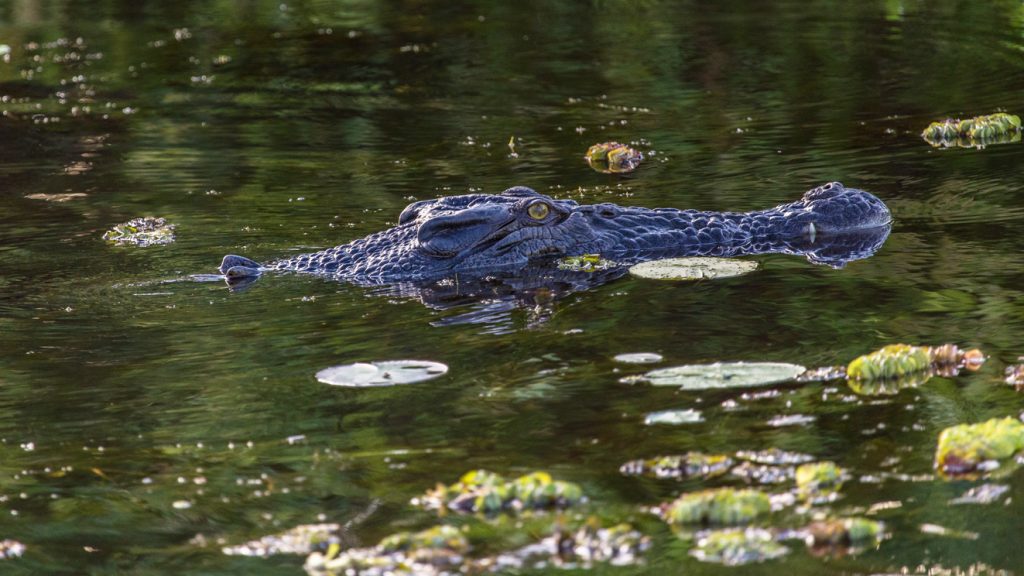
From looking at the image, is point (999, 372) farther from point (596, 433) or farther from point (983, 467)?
point (596, 433)

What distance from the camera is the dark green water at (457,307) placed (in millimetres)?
4449

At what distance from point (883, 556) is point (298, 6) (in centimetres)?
1897

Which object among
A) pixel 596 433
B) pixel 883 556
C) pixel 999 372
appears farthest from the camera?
pixel 999 372

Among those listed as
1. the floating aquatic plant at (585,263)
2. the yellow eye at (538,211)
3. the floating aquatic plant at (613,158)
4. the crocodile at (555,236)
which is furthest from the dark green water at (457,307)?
the yellow eye at (538,211)

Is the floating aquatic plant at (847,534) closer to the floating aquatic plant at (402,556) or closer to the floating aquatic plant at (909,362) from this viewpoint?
the floating aquatic plant at (402,556)

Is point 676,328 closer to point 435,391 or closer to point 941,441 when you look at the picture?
point 435,391

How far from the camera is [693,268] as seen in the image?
711cm

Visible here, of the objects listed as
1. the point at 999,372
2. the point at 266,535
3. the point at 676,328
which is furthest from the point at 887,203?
the point at 266,535

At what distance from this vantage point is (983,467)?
4.26 meters

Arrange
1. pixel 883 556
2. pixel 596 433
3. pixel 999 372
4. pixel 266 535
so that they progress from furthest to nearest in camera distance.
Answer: pixel 999 372 → pixel 596 433 → pixel 266 535 → pixel 883 556

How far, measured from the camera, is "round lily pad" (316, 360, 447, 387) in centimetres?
554

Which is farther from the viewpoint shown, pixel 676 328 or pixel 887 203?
pixel 887 203

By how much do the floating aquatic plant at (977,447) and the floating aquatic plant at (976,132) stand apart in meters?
6.26

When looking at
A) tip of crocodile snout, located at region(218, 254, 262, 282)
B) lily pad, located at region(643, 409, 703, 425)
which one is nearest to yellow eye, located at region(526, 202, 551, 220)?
tip of crocodile snout, located at region(218, 254, 262, 282)
